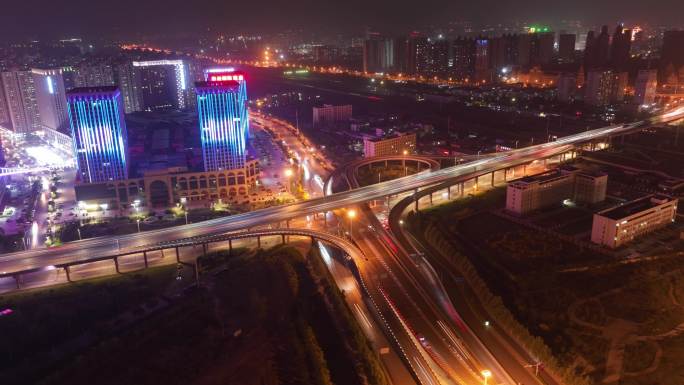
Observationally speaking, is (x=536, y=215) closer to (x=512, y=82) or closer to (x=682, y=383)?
(x=682, y=383)

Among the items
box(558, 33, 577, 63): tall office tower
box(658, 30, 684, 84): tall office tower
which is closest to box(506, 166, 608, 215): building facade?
box(658, 30, 684, 84): tall office tower

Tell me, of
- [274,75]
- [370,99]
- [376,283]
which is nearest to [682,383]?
[376,283]

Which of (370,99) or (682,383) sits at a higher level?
(370,99)

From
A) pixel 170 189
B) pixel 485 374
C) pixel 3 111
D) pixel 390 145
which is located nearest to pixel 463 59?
pixel 390 145

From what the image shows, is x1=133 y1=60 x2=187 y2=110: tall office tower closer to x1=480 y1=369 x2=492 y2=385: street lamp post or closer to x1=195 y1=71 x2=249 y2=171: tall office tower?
x1=195 y1=71 x2=249 y2=171: tall office tower

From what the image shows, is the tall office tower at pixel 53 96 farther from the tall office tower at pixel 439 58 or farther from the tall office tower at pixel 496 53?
the tall office tower at pixel 496 53

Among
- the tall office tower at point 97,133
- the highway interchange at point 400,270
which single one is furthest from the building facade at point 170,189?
the highway interchange at point 400,270

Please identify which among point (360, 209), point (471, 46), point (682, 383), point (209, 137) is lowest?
point (682, 383)
